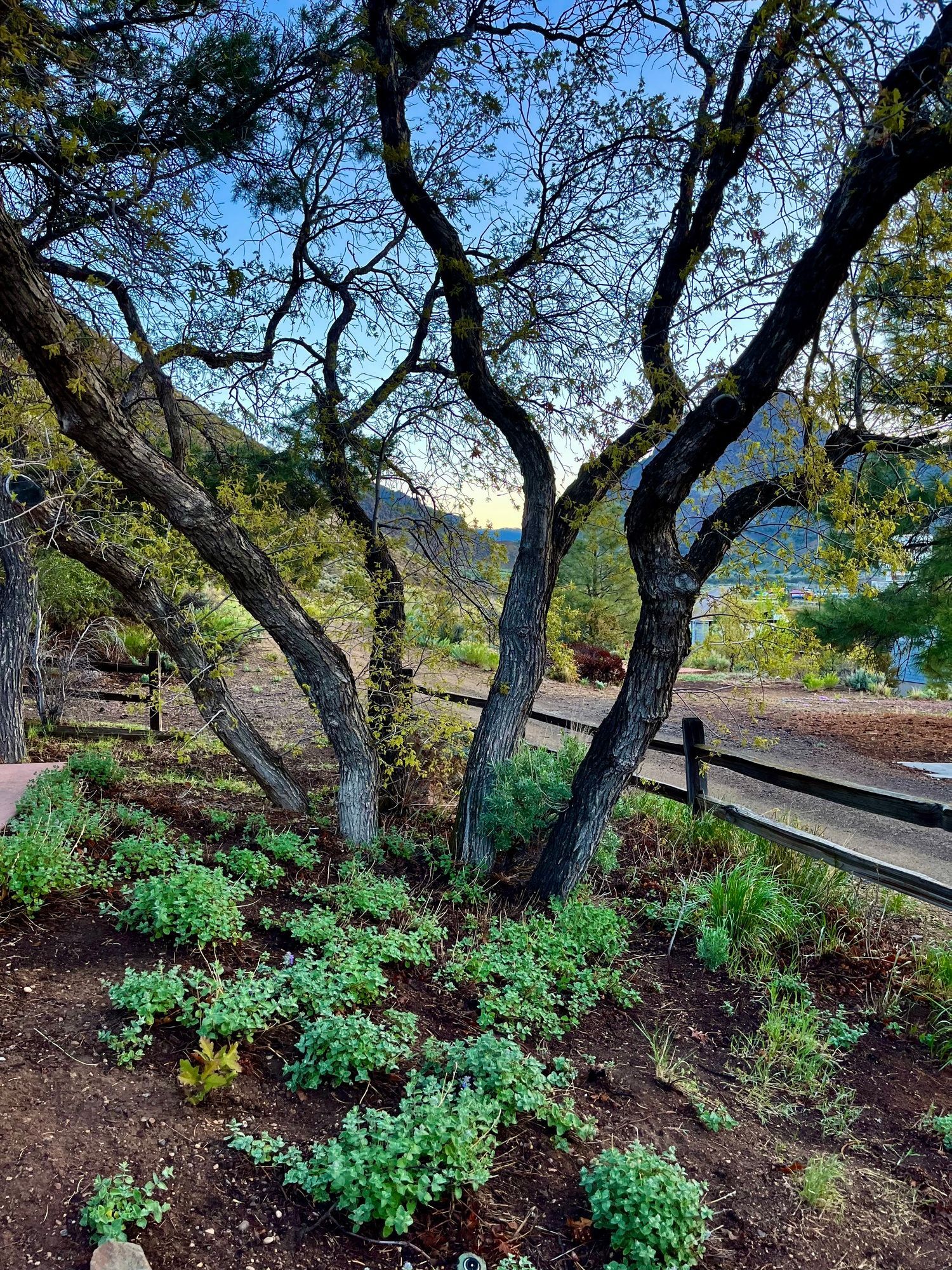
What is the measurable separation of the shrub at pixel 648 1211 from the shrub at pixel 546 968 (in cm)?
85

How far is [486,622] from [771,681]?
1207 cm

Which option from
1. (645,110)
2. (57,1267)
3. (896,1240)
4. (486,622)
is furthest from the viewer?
(486,622)

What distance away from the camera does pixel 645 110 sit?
5246mm

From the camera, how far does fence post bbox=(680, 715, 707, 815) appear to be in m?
5.93

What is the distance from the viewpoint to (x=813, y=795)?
545 centimetres

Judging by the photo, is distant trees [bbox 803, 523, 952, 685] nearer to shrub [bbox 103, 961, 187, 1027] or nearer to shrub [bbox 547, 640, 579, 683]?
shrub [bbox 547, 640, 579, 683]

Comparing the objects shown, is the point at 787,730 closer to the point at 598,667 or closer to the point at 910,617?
the point at 910,617

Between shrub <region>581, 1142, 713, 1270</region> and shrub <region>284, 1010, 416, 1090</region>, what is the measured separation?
83 cm

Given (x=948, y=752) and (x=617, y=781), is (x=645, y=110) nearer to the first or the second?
(x=617, y=781)

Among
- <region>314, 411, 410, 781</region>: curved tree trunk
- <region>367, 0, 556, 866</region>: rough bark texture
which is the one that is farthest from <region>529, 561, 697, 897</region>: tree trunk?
<region>314, 411, 410, 781</region>: curved tree trunk

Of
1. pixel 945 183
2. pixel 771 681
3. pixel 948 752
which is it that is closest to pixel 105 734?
pixel 945 183

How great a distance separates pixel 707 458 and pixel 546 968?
283 cm

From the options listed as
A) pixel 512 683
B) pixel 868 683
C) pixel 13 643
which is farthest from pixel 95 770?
pixel 868 683

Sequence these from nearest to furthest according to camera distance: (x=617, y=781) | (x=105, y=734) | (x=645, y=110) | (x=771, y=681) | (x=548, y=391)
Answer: (x=617, y=781), (x=645, y=110), (x=548, y=391), (x=105, y=734), (x=771, y=681)
